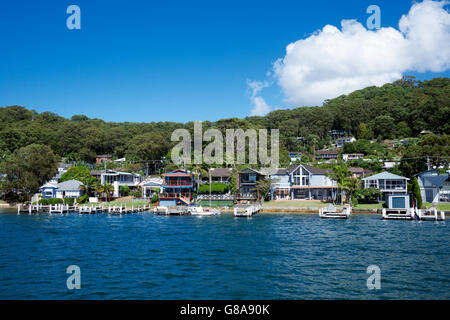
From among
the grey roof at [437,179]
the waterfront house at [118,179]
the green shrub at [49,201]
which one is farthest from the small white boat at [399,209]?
the green shrub at [49,201]

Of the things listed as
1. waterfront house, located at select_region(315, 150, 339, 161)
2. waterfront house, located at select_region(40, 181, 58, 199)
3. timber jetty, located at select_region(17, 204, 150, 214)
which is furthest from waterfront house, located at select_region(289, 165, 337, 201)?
waterfront house, located at select_region(40, 181, 58, 199)

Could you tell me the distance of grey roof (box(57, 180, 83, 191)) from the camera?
6812 cm

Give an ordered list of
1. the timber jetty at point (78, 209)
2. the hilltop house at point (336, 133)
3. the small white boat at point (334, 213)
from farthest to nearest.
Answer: the hilltop house at point (336, 133) → the timber jetty at point (78, 209) → the small white boat at point (334, 213)

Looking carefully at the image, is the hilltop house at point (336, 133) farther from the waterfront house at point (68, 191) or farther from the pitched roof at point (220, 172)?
the waterfront house at point (68, 191)

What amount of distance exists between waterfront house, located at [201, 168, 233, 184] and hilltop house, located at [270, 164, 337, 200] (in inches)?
380

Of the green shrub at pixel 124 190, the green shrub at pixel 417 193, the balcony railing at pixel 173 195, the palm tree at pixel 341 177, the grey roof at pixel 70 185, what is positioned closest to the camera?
the green shrub at pixel 417 193

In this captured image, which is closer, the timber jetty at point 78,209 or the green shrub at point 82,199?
the timber jetty at point 78,209

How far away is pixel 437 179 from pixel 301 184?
2249 centimetres

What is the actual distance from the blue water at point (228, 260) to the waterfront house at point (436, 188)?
14.1 m

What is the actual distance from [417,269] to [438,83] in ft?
470

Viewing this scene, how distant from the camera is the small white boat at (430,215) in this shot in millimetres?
45594

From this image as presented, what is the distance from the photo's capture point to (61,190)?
68.1 metres
